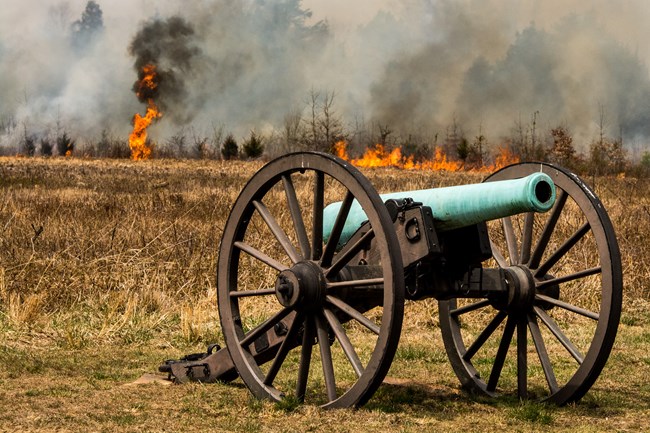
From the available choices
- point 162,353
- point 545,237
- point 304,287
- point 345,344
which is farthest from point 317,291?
point 162,353

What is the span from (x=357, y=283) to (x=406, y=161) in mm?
50379

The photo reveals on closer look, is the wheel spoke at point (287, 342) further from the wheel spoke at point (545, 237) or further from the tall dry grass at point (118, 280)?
the tall dry grass at point (118, 280)

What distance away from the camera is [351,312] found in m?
5.34

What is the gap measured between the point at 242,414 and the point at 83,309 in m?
4.52

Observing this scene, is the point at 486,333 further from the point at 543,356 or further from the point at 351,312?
the point at 351,312

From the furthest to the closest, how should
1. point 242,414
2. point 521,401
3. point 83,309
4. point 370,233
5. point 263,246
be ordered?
point 263,246
point 83,309
point 521,401
point 242,414
point 370,233

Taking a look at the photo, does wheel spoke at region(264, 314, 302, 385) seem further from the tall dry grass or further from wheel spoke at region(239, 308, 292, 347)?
the tall dry grass

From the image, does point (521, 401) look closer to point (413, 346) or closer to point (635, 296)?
point (413, 346)

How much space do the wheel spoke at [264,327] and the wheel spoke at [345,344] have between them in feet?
1.14

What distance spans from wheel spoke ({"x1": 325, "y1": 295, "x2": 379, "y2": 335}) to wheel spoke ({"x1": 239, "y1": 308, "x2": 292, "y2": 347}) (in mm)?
332

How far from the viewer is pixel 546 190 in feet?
17.6

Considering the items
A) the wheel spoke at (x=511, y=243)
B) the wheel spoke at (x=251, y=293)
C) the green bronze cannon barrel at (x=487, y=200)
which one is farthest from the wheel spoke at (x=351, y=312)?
the wheel spoke at (x=511, y=243)

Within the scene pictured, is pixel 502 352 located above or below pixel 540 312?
below

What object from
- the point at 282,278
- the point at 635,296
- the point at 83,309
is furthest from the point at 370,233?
the point at 635,296
